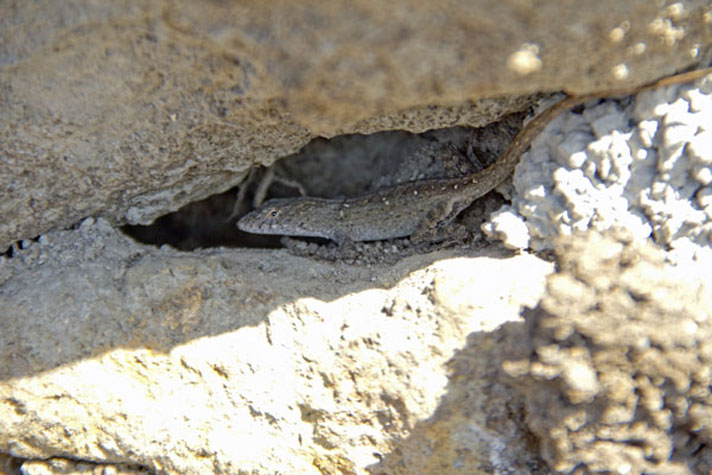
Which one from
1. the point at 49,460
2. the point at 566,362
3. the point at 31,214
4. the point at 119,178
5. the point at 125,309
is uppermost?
the point at 119,178

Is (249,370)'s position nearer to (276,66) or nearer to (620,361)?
(276,66)

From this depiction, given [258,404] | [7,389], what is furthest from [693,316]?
[7,389]

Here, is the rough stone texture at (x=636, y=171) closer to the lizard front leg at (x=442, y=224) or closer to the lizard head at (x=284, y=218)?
the lizard front leg at (x=442, y=224)

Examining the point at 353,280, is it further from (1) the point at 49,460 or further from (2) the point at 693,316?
(1) the point at 49,460

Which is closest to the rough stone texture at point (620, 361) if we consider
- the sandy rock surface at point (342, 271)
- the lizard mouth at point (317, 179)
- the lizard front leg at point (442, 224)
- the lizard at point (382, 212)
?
the sandy rock surface at point (342, 271)

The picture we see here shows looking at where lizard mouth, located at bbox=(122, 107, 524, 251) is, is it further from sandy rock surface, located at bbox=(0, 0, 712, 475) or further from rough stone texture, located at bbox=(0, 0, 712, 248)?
rough stone texture, located at bbox=(0, 0, 712, 248)

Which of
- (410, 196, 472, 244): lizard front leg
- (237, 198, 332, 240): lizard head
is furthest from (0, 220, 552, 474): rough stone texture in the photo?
(237, 198, 332, 240): lizard head
